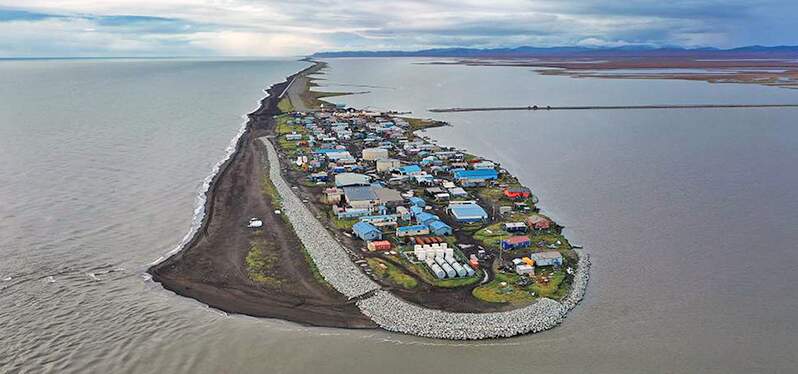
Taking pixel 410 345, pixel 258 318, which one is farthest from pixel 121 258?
pixel 410 345

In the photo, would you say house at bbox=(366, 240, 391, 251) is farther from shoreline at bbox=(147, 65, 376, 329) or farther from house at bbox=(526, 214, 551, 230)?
house at bbox=(526, 214, 551, 230)

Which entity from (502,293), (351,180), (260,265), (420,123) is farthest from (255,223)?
(420,123)

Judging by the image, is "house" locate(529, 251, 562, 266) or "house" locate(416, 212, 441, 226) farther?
"house" locate(416, 212, 441, 226)

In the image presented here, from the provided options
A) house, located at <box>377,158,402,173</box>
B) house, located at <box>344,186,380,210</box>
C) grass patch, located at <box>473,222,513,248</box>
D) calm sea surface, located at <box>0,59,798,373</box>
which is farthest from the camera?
house, located at <box>377,158,402,173</box>

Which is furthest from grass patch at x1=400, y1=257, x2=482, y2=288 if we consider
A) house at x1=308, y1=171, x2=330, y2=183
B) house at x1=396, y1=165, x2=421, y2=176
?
house at x1=396, y1=165, x2=421, y2=176

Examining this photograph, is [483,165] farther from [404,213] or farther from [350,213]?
[350,213]

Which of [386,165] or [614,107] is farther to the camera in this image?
[614,107]

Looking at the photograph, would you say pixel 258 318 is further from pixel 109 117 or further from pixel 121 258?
pixel 109 117
